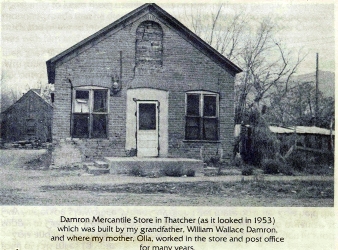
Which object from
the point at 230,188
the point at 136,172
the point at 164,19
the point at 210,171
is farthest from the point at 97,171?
the point at 164,19

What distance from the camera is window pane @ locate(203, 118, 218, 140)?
42.1 feet

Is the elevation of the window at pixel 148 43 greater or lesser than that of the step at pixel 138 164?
greater

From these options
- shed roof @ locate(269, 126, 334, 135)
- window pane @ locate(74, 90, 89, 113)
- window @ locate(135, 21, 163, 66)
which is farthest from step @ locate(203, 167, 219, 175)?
window pane @ locate(74, 90, 89, 113)

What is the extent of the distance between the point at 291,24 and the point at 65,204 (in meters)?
6.36

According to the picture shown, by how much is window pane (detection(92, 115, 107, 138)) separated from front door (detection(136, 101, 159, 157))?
0.98 metres

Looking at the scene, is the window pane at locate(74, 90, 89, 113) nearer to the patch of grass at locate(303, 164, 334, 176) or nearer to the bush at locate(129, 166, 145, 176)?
the bush at locate(129, 166, 145, 176)

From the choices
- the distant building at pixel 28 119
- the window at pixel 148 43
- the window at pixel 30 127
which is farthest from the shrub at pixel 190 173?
the window at pixel 30 127

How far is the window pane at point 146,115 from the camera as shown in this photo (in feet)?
41.1

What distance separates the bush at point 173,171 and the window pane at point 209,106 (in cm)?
246

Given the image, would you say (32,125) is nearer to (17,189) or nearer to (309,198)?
(17,189)

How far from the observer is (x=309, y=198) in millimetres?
8586

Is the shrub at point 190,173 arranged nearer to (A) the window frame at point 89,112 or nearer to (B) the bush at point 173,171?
(B) the bush at point 173,171
